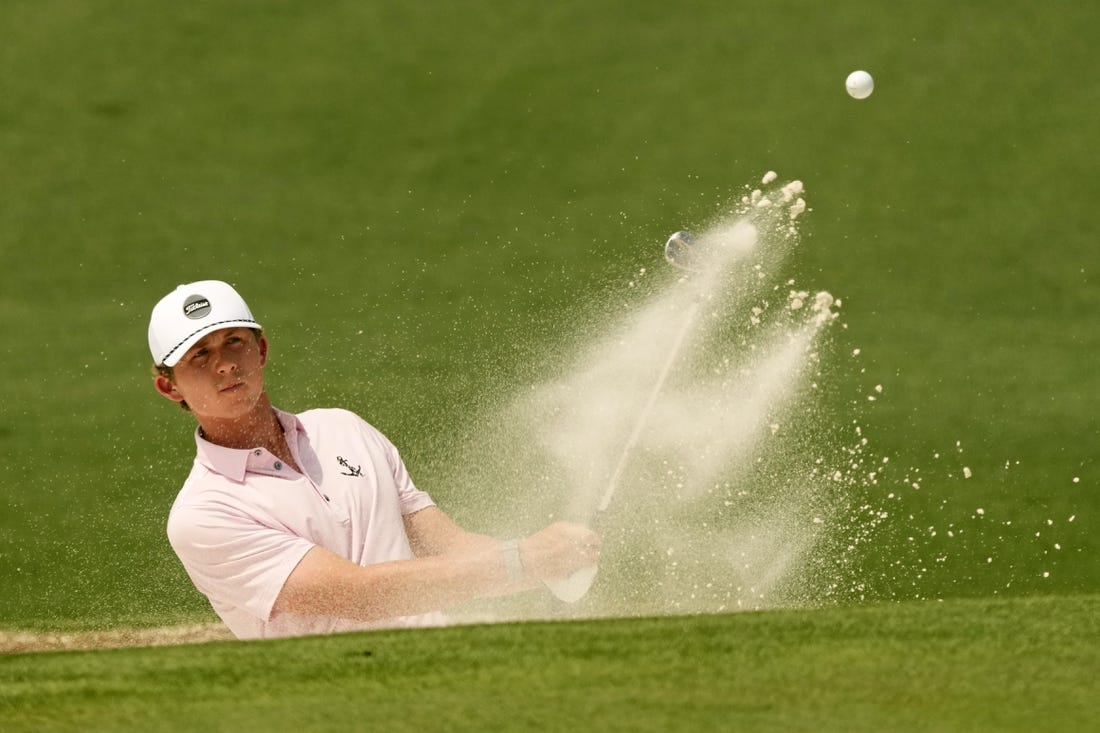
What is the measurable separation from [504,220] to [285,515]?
2.59 meters

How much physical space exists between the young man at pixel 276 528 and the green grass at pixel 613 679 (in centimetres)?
38

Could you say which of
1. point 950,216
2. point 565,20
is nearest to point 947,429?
point 950,216

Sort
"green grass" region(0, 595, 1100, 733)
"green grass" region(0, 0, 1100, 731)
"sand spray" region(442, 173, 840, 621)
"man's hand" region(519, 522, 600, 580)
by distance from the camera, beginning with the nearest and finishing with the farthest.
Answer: "green grass" region(0, 595, 1100, 733) < "man's hand" region(519, 522, 600, 580) < "sand spray" region(442, 173, 840, 621) < "green grass" region(0, 0, 1100, 731)

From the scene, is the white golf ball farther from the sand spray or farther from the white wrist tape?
the white wrist tape

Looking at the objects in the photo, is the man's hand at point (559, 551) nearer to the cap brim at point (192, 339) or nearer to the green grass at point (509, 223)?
the cap brim at point (192, 339)

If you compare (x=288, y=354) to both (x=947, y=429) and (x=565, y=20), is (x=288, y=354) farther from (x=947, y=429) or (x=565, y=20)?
(x=947, y=429)

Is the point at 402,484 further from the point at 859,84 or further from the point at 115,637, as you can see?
the point at 859,84

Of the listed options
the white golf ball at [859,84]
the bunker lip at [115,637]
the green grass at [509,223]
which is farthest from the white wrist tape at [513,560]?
the white golf ball at [859,84]

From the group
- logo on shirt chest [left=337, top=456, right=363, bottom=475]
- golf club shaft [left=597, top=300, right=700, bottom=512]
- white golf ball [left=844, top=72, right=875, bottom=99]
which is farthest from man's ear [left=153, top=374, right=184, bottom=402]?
white golf ball [left=844, top=72, right=875, bottom=99]

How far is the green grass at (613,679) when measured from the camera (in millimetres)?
3102

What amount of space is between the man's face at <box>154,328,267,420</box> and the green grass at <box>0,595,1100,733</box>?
65cm

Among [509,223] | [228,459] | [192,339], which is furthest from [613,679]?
[509,223]

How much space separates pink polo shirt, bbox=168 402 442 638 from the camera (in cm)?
378

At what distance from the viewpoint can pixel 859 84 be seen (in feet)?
20.4
